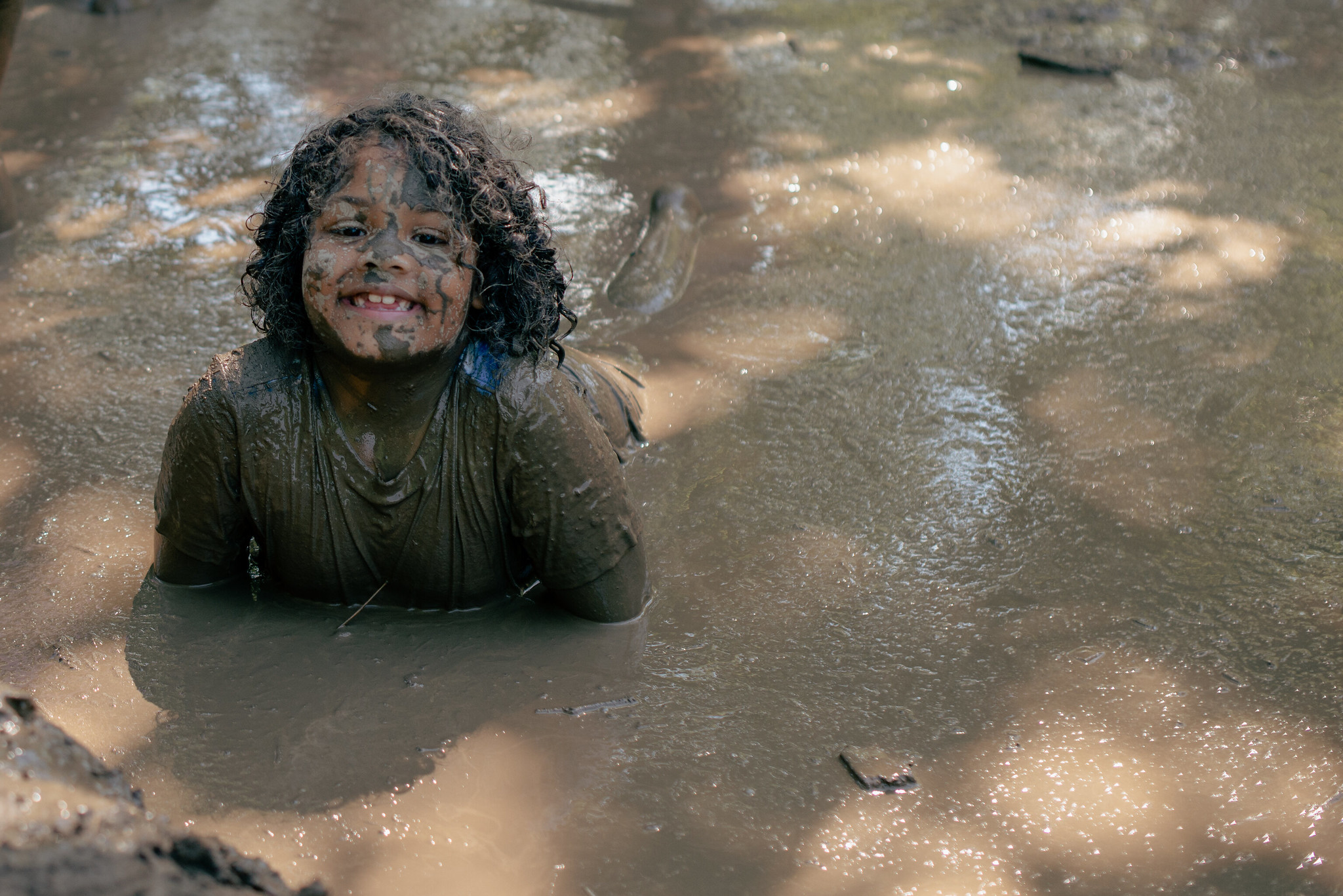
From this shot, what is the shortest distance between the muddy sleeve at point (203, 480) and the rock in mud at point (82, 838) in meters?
0.77

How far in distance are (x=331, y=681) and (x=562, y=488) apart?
57 cm

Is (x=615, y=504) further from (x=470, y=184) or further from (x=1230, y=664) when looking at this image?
(x=1230, y=664)

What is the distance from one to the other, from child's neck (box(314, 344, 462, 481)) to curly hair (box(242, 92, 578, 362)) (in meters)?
0.10

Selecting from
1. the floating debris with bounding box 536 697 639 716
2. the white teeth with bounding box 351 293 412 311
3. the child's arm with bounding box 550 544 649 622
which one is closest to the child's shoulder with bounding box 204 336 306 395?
the white teeth with bounding box 351 293 412 311

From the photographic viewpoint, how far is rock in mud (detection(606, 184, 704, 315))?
392 cm

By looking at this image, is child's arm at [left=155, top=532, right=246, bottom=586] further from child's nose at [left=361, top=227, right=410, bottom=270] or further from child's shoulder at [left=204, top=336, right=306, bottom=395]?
child's nose at [left=361, top=227, right=410, bottom=270]

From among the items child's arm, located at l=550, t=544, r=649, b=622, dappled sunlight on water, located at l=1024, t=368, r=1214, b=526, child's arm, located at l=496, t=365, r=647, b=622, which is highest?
child's arm, located at l=496, t=365, r=647, b=622

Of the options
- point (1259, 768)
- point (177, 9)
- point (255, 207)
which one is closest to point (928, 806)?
point (1259, 768)

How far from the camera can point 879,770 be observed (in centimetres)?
212

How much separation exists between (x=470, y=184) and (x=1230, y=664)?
179cm

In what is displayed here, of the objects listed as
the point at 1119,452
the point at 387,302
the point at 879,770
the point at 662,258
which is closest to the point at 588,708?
the point at 879,770

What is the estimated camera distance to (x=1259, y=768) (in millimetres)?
Result: 2176

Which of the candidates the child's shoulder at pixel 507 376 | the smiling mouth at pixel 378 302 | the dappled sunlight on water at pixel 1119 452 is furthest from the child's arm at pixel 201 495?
the dappled sunlight on water at pixel 1119 452

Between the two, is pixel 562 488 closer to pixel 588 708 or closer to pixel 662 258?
pixel 588 708
